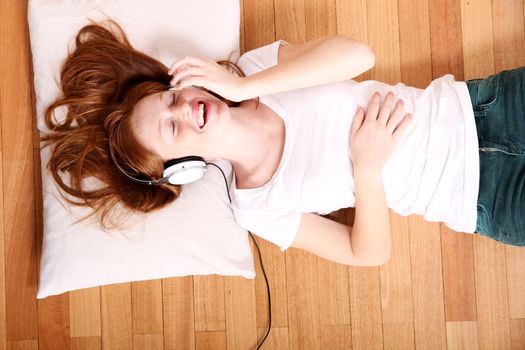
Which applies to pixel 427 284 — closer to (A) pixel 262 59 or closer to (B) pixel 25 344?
(A) pixel 262 59

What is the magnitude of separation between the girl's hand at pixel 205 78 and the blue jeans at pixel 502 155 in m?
0.69

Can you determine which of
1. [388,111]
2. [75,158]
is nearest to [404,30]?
[388,111]

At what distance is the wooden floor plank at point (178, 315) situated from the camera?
5.54ft

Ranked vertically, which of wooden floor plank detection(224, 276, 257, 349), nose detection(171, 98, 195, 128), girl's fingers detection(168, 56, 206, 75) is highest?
girl's fingers detection(168, 56, 206, 75)

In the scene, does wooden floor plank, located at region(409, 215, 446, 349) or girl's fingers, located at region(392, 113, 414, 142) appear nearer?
girl's fingers, located at region(392, 113, 414, 142)

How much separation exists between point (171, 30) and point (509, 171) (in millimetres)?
1115

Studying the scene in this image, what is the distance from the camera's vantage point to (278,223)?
142 cm

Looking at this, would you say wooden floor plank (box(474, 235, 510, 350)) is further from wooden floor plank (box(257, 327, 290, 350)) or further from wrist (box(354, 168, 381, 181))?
wooden floor plank (box(257, 327, 290, 350))

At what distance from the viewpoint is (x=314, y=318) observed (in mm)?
1685

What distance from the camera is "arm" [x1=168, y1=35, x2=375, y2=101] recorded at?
1.27 metres

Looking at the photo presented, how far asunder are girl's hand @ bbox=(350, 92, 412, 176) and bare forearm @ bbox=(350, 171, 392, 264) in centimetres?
4

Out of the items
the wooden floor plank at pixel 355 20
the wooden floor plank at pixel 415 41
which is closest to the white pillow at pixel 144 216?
the wooden floor plank at pixel 355 20

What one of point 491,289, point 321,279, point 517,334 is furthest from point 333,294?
point 517,334

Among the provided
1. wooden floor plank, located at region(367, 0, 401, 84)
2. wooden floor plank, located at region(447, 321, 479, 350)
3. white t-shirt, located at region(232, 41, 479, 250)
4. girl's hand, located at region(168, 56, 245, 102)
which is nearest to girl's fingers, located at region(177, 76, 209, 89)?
girl's hand, located at region(168, 56, 245, 102)
